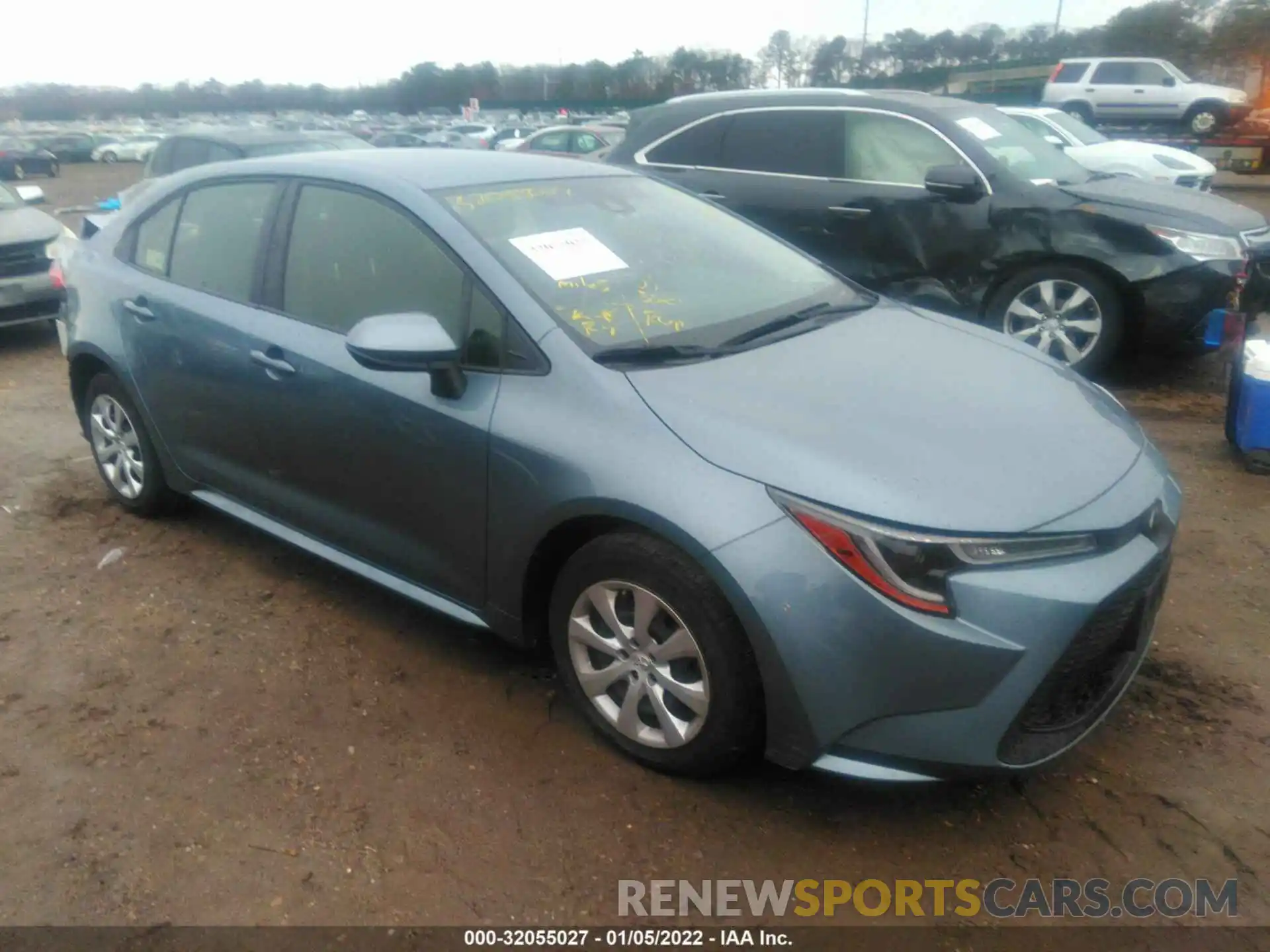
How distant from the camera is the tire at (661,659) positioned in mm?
2480

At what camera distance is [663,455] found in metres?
2.54

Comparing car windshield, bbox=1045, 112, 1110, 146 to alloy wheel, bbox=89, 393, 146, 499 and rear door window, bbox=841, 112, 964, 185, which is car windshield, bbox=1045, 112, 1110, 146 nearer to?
rear door window, bbox=841, 112, 964, 185

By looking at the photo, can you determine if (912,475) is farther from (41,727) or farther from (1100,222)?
(1100,222)

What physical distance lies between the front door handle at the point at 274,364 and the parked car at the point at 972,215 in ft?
9.41

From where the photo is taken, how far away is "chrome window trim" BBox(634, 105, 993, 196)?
6.28 metres

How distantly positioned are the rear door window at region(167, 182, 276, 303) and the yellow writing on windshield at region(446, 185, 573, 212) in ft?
2.92

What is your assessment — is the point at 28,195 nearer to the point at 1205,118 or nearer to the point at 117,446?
the point at 117,446

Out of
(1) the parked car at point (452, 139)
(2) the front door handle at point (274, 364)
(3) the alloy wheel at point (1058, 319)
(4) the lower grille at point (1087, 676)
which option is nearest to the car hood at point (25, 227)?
(2) the front door handle at point (274, 364)

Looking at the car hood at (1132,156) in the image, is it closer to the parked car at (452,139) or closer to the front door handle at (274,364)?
the front door handle at (274,364)

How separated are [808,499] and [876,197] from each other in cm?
457

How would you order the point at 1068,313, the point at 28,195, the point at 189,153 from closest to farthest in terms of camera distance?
1. the point at 1068,313
2. the point at 28,195
3. the point at 189,153

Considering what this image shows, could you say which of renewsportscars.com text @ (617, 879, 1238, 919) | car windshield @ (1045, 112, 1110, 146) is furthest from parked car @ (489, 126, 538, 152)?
renewsportscars.com text @ (617, 879, 1238, 919)

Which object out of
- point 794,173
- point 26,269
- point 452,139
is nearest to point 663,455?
point 794,173

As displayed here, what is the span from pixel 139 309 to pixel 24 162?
3585 cm
